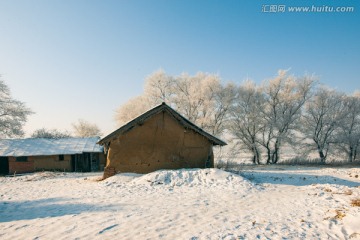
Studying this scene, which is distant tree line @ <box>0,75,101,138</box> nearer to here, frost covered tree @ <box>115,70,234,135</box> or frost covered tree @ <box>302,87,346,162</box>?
frost covered tree @ <box>115,70,234,135</box>

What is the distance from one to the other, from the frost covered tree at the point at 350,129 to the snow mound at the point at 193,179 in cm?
3154

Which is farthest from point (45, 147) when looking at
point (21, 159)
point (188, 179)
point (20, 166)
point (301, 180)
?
point (301, 180)

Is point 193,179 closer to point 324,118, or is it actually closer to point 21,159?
point 21,159

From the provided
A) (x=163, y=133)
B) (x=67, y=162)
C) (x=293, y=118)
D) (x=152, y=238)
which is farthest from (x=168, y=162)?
(x=293, y=118)

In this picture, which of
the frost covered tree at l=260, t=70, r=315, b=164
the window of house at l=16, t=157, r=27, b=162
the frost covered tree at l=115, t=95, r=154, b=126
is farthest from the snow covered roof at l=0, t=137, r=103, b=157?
the frost covered tree at l=260, t=70, r=315, b=164

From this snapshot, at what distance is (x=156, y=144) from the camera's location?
15.0 meters

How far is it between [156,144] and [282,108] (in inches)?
1123

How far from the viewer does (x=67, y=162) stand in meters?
26.1

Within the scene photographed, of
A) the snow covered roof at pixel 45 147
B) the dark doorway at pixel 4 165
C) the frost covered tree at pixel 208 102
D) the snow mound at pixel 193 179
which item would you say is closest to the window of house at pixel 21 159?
the snow covered roof at pixel 45 147

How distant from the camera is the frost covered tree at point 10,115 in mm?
31031

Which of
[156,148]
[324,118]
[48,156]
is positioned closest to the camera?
[156,148]

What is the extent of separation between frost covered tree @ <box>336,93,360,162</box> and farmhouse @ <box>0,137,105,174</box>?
35.2 m

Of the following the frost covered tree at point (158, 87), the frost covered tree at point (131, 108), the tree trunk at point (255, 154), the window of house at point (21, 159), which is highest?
the frost covered tree at point (158, 87)

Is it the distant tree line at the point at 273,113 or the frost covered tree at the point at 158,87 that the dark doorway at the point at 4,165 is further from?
the frost covered tree at the point at 158,87
